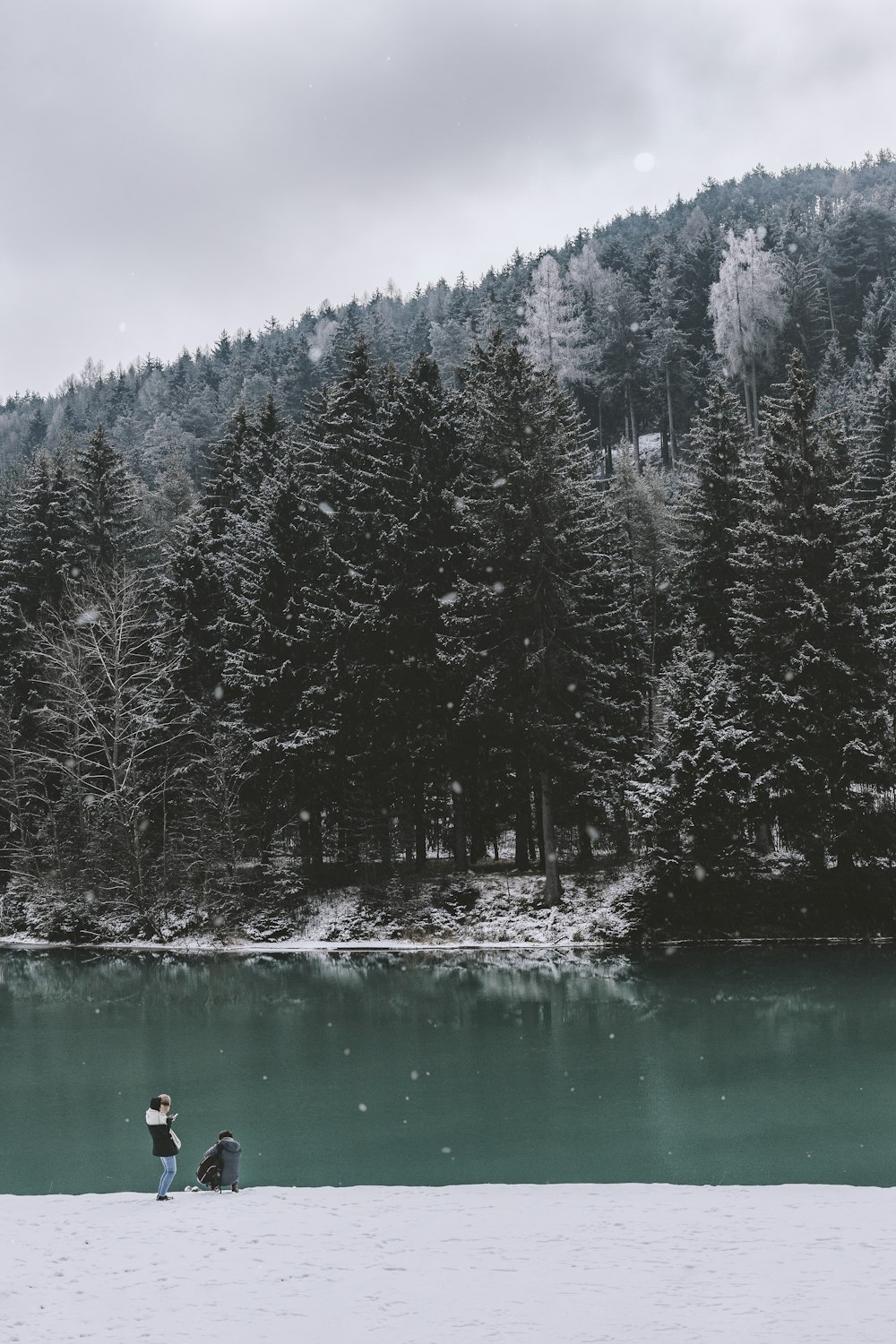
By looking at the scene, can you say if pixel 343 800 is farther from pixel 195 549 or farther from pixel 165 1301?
pixel 165 1301

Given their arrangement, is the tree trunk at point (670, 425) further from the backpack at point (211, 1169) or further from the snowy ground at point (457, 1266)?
the snowy ground at point (457, 1266)

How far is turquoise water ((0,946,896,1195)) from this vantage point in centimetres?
1533

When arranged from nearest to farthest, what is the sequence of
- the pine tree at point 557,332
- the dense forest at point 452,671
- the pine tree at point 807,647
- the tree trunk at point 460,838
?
the pine tree at point 807,647 → the dense forest at point 452,671 → the tree trunk at point 460,838 → the pine tree at point 557,332

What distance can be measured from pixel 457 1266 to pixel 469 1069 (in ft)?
33.9

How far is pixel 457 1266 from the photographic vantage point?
10758 mm

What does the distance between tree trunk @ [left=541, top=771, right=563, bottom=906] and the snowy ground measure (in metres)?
22.1

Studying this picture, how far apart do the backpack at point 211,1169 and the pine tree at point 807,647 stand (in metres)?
23.6

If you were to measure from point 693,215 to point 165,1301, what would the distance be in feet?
455

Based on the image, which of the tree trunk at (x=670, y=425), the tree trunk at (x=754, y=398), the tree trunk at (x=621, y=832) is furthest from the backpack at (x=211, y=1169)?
the tree trunk at (x=670, y=425)

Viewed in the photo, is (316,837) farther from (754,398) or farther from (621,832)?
(754,398)

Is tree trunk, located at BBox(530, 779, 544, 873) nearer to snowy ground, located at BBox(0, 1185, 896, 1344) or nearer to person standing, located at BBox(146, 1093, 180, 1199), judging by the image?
person standing, located at BBox(146, 1093, 180, 1199)

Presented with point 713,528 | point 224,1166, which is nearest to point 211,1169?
point 224,1166

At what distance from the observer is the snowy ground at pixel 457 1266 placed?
912 cm

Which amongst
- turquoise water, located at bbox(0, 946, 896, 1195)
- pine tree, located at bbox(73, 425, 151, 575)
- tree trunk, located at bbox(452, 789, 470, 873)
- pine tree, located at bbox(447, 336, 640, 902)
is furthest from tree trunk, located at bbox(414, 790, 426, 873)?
pine tree, located at bbox(73, 425, 151, 575)
